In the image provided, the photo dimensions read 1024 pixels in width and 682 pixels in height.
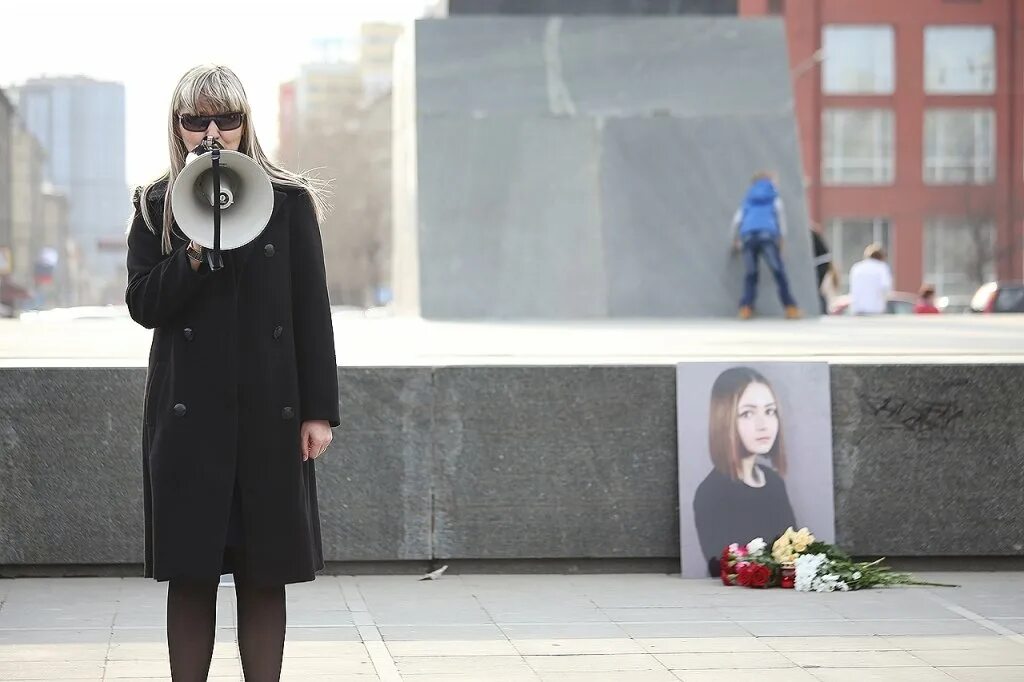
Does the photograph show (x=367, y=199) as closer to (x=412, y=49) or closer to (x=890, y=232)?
(x=890, y=232)

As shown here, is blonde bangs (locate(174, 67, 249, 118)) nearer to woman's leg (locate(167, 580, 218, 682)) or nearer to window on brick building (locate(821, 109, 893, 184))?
woman's leg (locate(167, 580, 218, 682))

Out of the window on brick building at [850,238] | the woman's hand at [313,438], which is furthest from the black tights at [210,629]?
the window on brick building at [850,238]

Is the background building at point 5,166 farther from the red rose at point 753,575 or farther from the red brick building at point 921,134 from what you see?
the red rose at point 753,575

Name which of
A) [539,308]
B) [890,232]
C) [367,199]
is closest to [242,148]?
[539,308]

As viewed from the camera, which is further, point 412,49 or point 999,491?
point 412,49

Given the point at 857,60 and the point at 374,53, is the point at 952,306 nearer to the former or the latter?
the point at 857,60

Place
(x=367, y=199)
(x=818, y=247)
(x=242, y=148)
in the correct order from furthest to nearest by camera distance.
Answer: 1. (x=367, y=199)
2. (x=818, y=247)
3. (x=242, y=148)

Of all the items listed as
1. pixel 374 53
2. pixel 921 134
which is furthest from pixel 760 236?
pixel 374 53

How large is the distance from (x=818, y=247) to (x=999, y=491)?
1082cm

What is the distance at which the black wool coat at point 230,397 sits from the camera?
14.7ft

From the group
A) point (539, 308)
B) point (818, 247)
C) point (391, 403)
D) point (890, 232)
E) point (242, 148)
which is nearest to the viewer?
point (242, 148)

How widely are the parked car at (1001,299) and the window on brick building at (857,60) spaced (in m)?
33.5

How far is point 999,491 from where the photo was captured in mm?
8109

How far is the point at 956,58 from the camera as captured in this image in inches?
2574
